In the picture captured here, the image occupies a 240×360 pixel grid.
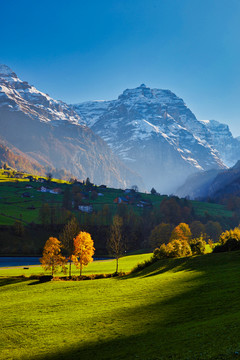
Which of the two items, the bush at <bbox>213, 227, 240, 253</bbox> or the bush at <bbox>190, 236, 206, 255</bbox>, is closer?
the bush at <bbox>213, 227, 240, 253</bbox>

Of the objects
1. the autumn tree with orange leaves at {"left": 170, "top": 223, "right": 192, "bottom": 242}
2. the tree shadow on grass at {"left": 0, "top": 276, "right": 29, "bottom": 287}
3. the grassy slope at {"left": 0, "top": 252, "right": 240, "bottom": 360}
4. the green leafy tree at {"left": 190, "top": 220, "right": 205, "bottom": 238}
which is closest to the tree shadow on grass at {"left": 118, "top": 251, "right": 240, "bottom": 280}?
the grassy slope at {"left": 0, "top": 252, "right": 240, "bottom": 360}

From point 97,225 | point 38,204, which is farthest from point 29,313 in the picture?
point 38,204

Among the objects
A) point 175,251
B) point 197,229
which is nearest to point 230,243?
point 175,251

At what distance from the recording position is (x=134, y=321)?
23594mm

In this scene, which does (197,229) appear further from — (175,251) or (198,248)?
(198,248)

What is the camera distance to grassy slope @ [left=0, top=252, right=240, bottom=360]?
17156 mm

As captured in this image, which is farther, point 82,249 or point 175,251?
point 82,249

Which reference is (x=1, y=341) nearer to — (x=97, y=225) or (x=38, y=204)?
(x=97, y=225)

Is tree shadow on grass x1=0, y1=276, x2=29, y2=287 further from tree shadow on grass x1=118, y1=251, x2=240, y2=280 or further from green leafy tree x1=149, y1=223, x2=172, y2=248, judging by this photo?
green leafy tree x1=149, y1=223, x2=172, y2=248

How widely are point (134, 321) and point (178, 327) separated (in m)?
4.43

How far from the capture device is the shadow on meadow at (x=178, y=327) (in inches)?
631

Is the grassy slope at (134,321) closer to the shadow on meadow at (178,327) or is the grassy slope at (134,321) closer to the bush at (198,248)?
the shadow on meadow at (178,327)

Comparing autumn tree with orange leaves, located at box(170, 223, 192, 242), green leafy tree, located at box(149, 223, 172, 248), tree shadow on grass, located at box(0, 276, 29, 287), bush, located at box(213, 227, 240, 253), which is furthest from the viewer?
green leafy tree, located at box(149, 223, 172, 248)

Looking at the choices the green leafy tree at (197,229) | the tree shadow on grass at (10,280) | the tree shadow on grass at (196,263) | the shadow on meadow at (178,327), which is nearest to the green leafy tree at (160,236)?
the green leafy tree at (197,229)
